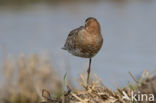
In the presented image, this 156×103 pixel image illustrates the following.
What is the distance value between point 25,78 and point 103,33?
19.8 ft

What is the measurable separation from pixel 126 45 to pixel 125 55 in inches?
48.5

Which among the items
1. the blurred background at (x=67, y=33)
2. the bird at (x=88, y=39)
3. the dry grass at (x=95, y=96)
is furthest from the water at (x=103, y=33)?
the dry grass at (x=95, y=96)

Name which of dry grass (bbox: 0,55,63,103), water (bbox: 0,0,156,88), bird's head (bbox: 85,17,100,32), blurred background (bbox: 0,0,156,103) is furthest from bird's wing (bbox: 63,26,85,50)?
dry grass (bbox: 0,55,63,103)

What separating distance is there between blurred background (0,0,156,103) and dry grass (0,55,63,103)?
0.02 metres

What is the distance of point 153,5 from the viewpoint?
19.3 m

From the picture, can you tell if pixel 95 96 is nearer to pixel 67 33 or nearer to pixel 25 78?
pixel 25 78

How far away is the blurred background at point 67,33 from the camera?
8.55 m

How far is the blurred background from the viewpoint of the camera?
855cm

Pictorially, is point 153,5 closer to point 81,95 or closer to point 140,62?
point 140,62

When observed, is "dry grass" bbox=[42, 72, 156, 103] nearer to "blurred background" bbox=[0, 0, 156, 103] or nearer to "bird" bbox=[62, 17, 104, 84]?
"bird" bbox=[62, 17, 104, 84]

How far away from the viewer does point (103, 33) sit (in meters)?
13.8

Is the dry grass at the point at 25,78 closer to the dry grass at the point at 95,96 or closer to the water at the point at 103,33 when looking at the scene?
the water at the point at 103,33

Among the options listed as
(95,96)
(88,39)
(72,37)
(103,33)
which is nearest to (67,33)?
(103,33)

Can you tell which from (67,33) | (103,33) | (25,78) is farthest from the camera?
(103,33)
